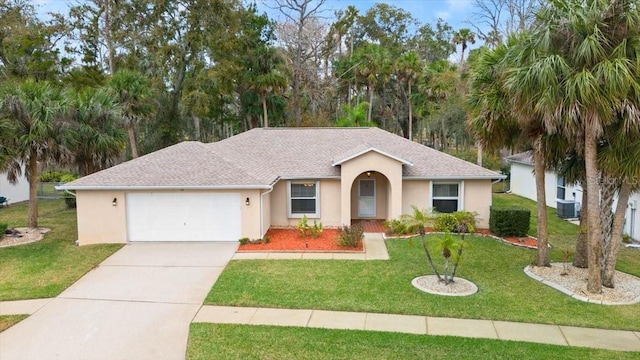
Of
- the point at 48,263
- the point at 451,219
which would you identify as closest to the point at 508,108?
the point at 451,219

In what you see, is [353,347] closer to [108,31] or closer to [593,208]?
[593,208]

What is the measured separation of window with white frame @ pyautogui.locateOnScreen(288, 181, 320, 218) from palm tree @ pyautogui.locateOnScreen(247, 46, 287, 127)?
65.3 feet

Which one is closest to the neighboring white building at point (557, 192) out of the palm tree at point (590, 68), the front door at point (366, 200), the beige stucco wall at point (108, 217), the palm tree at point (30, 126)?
the palm tree at point (590, 68)

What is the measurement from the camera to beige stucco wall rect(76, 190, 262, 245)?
1603cm

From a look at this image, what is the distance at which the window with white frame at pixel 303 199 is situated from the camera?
18484 millimetres

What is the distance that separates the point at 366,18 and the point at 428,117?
1710 cm

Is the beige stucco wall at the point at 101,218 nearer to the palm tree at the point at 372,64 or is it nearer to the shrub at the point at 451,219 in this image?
the shrub at the point at 451,219

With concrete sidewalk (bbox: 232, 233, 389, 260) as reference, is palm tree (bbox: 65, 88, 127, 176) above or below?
above

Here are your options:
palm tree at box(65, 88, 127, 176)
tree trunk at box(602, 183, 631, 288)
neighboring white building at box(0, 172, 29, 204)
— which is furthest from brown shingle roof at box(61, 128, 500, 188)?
neighboring white building at box(0, 172, 29, 204)

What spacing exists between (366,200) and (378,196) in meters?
0.57

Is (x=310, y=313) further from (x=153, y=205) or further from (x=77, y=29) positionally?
(x=77, y=29)

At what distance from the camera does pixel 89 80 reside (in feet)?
113

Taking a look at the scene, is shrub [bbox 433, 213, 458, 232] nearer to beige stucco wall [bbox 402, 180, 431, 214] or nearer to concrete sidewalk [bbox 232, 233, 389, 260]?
beige stucco wall [bbox 402, 180, 431, 214]

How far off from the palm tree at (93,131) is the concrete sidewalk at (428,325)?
12802mm
